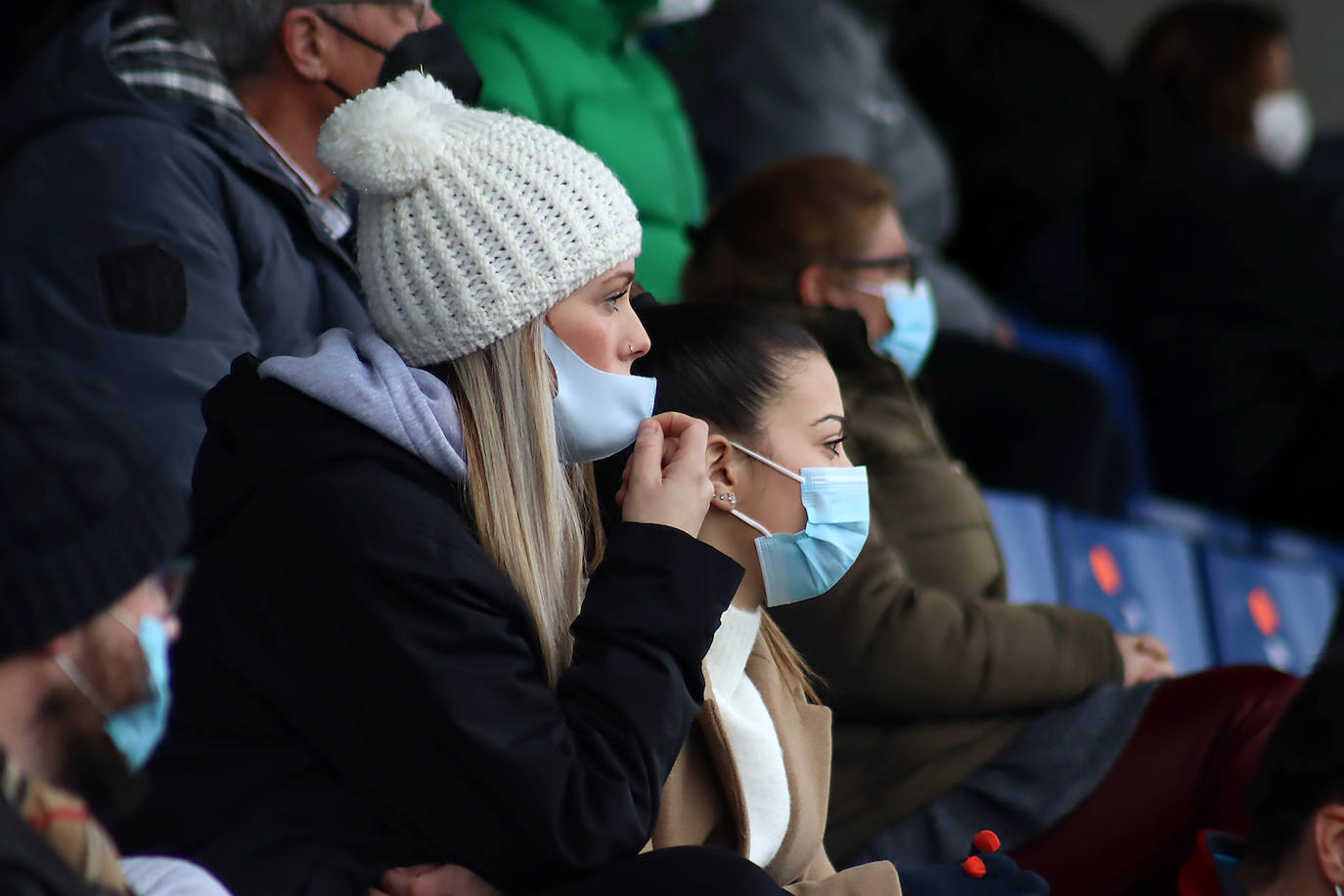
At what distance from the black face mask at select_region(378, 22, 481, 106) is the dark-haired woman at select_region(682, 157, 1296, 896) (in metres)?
0.65

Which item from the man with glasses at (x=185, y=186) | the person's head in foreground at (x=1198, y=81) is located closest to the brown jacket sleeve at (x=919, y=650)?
the man with glasses at (x=185, y=186)

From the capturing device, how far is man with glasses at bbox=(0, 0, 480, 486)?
89.4 inches

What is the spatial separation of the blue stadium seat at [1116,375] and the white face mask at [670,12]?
180 centimetres

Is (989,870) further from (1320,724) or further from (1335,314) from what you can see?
(1335,314)

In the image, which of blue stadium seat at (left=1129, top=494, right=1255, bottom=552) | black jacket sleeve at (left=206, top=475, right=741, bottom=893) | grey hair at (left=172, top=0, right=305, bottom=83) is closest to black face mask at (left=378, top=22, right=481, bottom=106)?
grey hair at (left=172, top=0, right=305, bottom=83)

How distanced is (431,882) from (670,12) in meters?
2.76

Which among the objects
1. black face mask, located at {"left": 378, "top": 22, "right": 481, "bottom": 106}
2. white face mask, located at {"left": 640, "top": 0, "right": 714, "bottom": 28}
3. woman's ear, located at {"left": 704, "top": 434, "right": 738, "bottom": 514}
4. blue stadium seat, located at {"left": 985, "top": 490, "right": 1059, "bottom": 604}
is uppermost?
black face mask, located at {"left": 378, "top": 22, "right": 481, "bottom": 106}

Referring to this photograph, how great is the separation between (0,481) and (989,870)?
4.18 ft

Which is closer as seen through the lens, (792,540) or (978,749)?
(792,540)

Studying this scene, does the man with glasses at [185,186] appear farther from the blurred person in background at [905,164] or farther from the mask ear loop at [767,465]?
the blurred person in background at [905,164]

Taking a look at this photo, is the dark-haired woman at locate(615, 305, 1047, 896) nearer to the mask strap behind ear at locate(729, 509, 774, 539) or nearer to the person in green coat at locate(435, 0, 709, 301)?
the mask strap behind ear at locate(729, 509, 774, 539)

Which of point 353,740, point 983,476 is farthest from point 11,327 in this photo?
point 983,476

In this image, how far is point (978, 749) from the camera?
2.42m

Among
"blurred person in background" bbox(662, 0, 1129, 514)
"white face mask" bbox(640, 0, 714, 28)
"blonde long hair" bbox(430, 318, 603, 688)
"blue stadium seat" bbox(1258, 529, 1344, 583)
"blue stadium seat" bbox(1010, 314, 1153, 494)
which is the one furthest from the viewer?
"blue stadium seat" bbox(1010, 314, 1153, 494)
